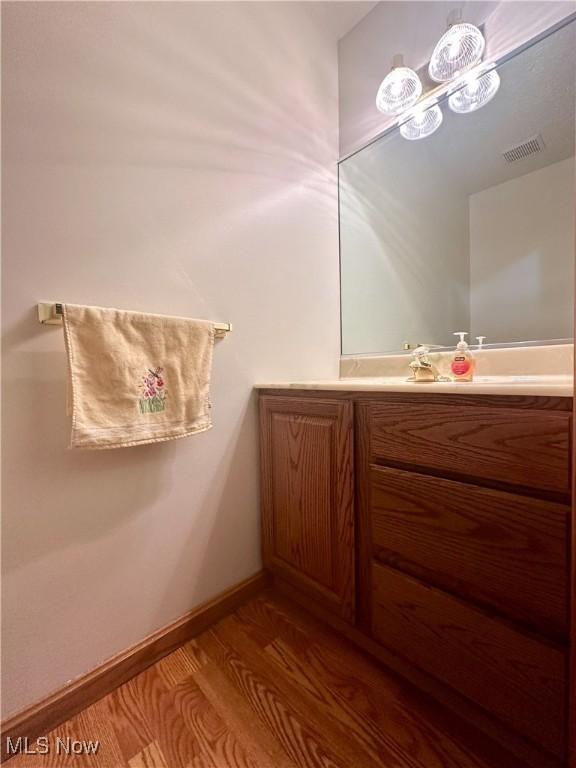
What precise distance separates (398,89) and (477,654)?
186 centimetres

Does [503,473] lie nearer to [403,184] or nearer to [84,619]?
[84,619]

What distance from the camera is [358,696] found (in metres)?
0.80

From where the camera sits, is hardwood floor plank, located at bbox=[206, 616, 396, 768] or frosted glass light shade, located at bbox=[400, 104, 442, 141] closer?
hardwood floor plank, located at bbox=[206, 616, 396, 768]

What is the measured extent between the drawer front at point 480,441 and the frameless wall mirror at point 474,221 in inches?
24.7

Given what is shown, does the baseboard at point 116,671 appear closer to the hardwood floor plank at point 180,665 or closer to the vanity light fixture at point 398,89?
the hardwood floor plank at point 180,665

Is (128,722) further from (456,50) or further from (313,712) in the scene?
(456,50)

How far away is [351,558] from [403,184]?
1.57m

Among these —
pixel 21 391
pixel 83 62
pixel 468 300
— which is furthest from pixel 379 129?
pixel 21 391

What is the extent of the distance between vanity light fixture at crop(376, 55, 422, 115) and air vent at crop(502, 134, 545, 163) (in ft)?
1.47

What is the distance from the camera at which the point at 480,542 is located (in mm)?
631

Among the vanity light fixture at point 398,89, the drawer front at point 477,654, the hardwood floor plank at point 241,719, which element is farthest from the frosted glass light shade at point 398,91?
the hardwood floor plank at point 241,719

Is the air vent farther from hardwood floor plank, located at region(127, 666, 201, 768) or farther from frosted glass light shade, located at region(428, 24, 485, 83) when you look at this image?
hardwood floor plank, located at region(127, 666, 201, 768)

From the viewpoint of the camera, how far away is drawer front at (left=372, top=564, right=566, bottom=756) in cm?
57

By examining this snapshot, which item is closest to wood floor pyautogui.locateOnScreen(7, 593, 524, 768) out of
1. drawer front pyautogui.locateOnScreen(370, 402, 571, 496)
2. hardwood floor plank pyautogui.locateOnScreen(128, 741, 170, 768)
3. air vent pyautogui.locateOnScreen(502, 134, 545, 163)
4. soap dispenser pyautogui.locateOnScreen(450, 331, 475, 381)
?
hardwood floor plank pyautogui.locateOnScreen(128, 741, 170, 768)
